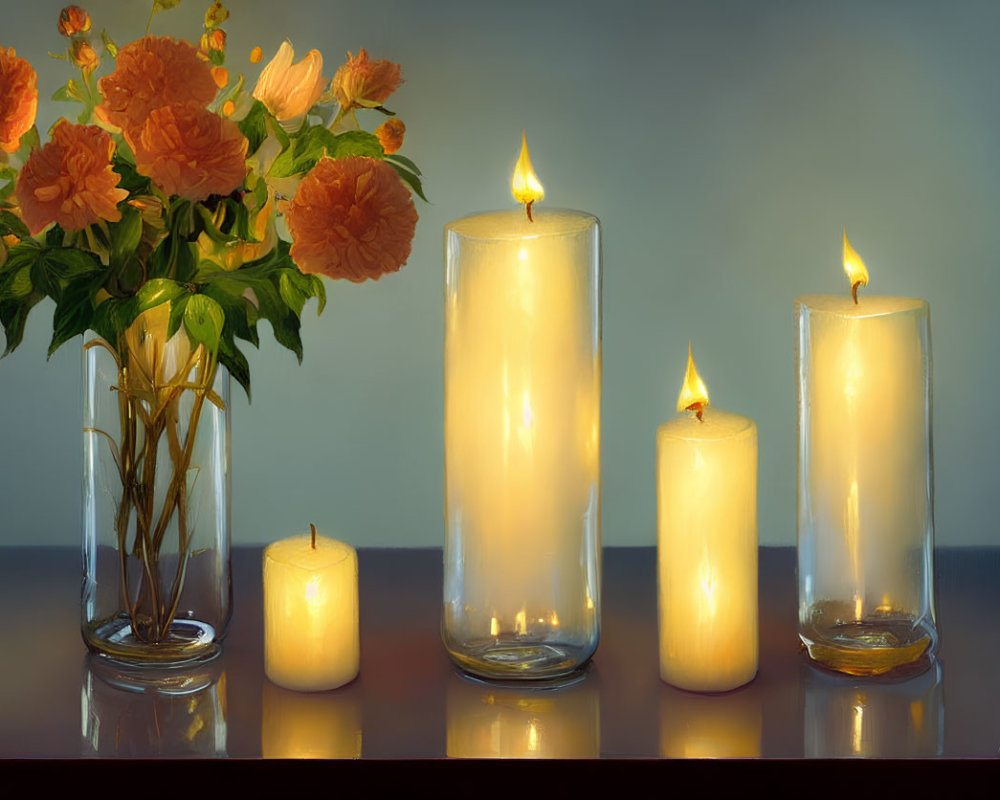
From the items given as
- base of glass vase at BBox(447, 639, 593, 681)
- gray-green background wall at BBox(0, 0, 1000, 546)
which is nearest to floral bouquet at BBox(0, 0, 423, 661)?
base of glass vase at BBox(447, 639, 593, 681)

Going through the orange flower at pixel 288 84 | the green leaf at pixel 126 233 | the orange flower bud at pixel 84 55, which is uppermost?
the orange flower bud at pixel 84 55

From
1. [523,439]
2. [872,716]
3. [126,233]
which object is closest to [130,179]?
[126,233]

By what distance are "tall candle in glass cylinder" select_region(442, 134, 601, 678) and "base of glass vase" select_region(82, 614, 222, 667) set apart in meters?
0.16

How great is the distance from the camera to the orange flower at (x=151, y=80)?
2.29ft

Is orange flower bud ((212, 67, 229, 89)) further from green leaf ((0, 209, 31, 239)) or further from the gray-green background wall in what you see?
the gray-green background wall

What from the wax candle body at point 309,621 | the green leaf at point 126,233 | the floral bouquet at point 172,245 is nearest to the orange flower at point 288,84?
the floral bouquet at point 172,245

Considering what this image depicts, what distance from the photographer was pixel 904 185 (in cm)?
108

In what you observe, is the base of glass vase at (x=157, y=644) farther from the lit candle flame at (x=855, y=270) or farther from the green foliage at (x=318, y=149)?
the lit candle flame at (x=855, y=270)

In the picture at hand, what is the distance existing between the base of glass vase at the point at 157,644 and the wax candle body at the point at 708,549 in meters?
0.30

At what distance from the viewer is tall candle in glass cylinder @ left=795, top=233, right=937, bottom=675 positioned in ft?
2.64

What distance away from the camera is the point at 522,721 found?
75 centimetres

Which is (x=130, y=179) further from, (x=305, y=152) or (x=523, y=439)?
(x=523, y=439)

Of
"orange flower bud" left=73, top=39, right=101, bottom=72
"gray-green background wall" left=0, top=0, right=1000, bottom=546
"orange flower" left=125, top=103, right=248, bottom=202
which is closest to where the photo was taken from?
"orange flower" left=125, top=103, right=248, bottom=202

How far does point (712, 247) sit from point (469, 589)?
0.43 meters
